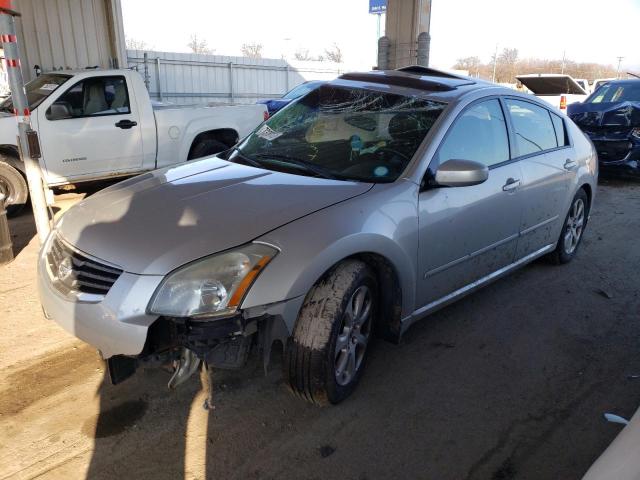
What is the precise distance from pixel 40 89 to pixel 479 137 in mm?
5890

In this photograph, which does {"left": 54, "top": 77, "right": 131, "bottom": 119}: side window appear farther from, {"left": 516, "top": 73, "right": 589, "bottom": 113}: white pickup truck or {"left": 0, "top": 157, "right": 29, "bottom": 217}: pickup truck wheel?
{"left": 516, "top": 73, "right": 589, "bottom": 113}: white pickup truck

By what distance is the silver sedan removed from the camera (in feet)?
7.86

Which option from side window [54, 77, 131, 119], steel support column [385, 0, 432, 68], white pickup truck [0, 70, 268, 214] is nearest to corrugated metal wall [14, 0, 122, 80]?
white pickup truck [0, 70, 268, 214]

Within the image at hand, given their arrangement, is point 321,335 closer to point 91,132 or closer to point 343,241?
point 343,241

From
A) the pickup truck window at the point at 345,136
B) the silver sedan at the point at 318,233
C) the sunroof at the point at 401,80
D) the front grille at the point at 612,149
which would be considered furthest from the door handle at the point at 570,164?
the front grille at the point at 612,149

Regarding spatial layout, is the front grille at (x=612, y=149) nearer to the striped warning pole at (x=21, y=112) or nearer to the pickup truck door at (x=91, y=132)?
the pickup truck door at (x=91, y=132)

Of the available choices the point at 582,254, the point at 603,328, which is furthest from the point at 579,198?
the point at 603,328

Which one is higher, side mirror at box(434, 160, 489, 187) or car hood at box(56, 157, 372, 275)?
side mirror at box(434, 160, 489, 187)

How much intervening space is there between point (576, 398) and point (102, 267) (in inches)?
104

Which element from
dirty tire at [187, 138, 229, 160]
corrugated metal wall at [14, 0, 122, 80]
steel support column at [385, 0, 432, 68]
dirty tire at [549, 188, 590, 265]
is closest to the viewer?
dirty tire at [549, 188, 590, 265]

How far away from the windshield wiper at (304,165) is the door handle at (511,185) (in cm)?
133

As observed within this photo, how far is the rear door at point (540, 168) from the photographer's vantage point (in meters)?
4.03

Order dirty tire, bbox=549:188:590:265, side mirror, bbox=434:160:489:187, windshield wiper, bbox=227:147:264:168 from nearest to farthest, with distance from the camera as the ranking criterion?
side mirror, bbox=434:160:489:187
windshield wiper, bbox=227:147:264:168
dirty tire, bbox=549:188:590:265

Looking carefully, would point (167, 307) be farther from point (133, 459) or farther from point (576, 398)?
point (576, 398)
